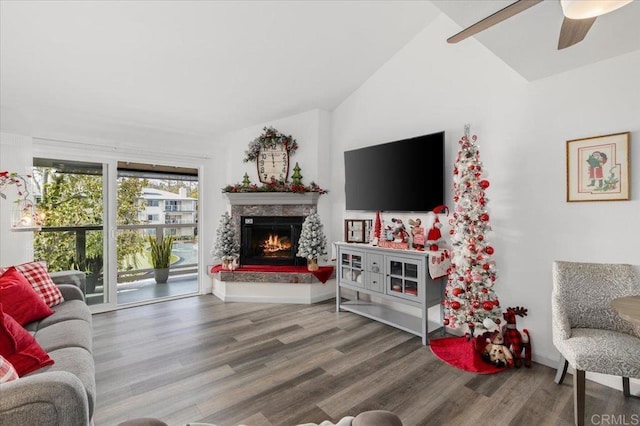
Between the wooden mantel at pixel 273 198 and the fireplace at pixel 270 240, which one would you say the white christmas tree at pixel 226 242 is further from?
the wooden mantel at pixel 273 198

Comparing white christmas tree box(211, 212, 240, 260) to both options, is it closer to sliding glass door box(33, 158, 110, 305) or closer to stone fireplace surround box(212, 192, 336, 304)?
stone fireplace surround box(212, 192, 336, 304)

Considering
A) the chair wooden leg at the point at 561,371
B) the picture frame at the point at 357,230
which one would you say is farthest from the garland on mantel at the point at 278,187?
the chair wooden leg at the point at 561,371

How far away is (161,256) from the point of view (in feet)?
17.4

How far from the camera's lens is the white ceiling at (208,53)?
2.21m

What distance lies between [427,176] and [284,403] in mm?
2565

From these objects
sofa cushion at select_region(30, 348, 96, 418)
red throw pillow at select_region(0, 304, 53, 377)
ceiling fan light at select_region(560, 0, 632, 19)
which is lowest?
sofa cushion at select_region(30, 348, 96, 418)

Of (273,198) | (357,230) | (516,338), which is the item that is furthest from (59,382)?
(273,198)

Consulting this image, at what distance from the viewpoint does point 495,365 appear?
8.54 ft

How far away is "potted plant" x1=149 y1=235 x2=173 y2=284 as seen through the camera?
5203mm

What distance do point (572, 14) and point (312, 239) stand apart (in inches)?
136

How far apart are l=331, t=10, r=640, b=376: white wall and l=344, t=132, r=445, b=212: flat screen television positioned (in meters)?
0.23

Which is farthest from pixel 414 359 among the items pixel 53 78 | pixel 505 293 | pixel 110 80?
pixel 53 78

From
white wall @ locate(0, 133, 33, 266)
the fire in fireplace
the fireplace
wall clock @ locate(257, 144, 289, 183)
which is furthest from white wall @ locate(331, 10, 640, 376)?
white wall @ locate(0, 133, 33, 266)

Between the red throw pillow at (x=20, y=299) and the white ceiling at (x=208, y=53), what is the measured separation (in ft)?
6.34
